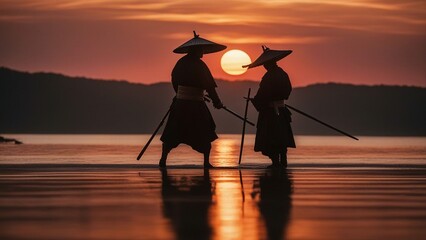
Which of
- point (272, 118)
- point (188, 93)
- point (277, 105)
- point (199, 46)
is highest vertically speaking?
point (199, 46)

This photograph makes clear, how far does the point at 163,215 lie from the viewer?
1034 cm

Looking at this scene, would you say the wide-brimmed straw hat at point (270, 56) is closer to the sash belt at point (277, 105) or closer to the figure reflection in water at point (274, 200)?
the sash belt at point (277, 105)

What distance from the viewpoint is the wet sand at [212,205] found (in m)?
9.07

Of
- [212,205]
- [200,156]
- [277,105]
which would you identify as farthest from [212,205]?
[200,156]

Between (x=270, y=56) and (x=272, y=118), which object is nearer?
(x=272, y=118)

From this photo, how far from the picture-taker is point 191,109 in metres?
20.9

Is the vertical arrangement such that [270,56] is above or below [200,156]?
above

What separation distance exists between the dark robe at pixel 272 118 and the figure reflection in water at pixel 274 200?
10.5 ft

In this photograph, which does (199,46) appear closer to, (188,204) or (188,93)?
(188,93)

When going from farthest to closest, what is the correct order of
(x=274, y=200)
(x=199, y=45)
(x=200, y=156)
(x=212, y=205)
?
(x=200, y=156), (x=199, y=45), (x=274, y=200), (x=212, y=205)

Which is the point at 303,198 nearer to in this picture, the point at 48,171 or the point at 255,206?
the point at 255,206

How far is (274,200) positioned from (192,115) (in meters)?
8.87

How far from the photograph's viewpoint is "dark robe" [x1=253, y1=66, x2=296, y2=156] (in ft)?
71.0

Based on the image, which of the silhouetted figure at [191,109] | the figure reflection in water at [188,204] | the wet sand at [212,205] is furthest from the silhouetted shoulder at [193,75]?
the figure reflection in water at [188,204]
